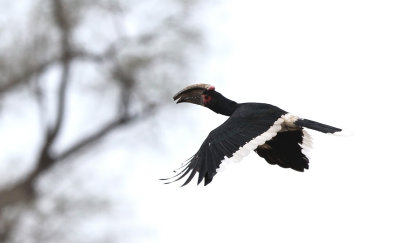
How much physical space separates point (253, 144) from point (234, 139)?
0.39 ft

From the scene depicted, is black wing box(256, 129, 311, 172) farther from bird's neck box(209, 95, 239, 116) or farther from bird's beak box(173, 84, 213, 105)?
bird's beak box(173, 84, 213, 105)

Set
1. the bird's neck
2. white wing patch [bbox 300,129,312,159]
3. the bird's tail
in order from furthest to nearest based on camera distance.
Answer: the bird's neck, white wing patch [bbox 300,129,312,159], the bird's tail

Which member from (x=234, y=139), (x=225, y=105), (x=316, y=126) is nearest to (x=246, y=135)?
(x=234, y=139)

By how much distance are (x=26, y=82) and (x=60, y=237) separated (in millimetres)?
2638

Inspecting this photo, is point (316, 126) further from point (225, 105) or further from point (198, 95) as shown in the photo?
point (198, 95)

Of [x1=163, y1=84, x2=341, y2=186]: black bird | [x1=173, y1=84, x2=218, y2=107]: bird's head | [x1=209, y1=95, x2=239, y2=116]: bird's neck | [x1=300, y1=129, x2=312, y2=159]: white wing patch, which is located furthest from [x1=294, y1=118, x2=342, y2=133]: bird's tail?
[x1=173, y1=84, x2=218, y2=107]: bird's head

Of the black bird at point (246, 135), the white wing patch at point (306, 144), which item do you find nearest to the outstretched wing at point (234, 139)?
the black bird at point (246, 135)

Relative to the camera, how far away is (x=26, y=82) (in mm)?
18312

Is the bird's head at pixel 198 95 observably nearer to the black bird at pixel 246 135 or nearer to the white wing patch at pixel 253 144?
the black bird at pixel 246 135

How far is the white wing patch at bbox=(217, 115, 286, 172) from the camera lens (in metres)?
7.18

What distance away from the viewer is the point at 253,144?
7348 mm

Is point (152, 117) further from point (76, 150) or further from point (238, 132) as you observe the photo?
point (238, 132)

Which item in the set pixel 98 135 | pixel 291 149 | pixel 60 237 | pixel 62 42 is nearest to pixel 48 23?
pixel 62 42

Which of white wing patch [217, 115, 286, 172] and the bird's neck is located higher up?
the bird's neck
